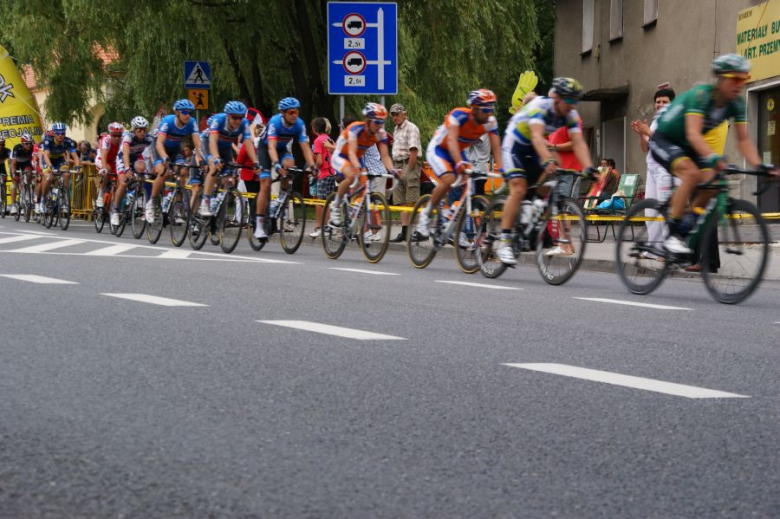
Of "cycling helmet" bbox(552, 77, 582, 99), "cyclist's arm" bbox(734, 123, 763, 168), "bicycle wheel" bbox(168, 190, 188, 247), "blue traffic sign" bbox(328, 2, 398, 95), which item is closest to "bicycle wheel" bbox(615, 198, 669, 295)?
"cyclist's arm" bbox(734, 123, 763, 168)

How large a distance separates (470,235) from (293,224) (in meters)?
4.12

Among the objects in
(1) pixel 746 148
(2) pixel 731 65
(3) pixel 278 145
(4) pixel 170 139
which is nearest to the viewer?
(2) pixel 731 65

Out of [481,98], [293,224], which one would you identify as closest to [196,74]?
[293,224]

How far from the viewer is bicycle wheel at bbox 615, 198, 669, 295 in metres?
10.9

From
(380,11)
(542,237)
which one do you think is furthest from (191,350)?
(380,11)

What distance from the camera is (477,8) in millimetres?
27484

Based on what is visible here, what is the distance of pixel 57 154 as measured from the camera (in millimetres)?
25891

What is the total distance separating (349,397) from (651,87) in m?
26.2

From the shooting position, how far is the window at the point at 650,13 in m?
30.9

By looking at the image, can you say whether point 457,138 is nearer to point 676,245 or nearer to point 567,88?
point 567,88

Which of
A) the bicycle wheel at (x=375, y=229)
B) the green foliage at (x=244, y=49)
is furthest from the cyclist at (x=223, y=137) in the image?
the green foliage at (x=244, y=49)

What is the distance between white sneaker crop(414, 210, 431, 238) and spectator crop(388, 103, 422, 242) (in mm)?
4439

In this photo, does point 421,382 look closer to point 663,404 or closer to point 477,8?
point 663,404

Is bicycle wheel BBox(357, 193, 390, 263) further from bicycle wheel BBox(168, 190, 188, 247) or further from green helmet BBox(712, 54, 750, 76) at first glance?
green helmet BBox(712, 54, 750, 76)
